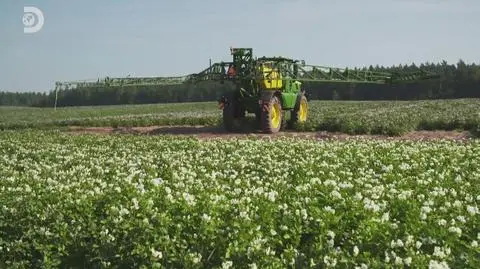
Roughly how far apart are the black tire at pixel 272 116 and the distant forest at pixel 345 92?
34255mm

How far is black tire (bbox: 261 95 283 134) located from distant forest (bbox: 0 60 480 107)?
34.3 m

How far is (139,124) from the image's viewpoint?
1410 inches

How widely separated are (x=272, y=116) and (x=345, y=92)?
80.1 meters

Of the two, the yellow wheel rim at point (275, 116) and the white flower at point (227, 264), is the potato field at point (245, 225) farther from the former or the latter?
the yellow wheel rim at point (275, 116)

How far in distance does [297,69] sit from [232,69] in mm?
3874

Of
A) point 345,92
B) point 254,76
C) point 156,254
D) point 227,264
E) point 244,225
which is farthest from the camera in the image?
point 345,92

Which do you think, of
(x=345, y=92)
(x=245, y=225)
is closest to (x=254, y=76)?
(x=245, y=225)

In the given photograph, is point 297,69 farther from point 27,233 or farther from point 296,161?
point 27,233

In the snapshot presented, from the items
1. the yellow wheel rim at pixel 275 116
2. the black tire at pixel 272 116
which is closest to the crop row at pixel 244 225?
the black tire at pixel 272 116

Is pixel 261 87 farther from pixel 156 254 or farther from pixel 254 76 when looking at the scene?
pixel 156 254

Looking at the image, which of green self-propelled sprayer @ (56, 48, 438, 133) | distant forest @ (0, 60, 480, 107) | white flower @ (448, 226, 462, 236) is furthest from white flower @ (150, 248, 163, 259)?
distant forest @ (0, 60, 480, 107)

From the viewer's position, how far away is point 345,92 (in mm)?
103938

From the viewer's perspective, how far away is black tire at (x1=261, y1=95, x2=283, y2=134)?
25328mm

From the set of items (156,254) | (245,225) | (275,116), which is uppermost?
(275,116)
